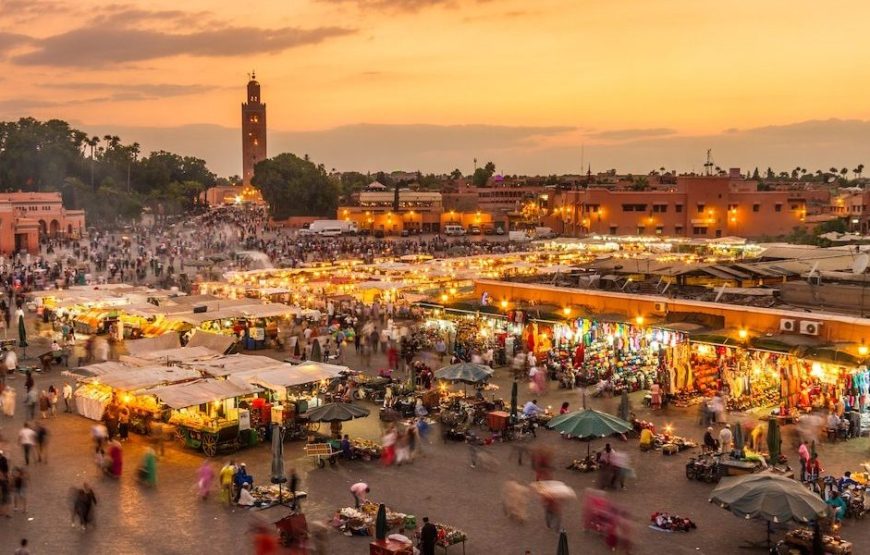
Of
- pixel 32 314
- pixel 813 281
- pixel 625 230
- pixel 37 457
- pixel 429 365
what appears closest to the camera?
pixel 37 457

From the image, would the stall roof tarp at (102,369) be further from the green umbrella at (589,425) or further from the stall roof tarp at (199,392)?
the green umbrella at (589,425)

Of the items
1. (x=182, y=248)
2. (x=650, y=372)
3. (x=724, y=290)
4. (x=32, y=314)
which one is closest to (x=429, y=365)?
(x=650, y=372)

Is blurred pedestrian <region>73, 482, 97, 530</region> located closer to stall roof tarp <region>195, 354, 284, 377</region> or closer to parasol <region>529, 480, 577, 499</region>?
stall roof tarp <region>195, 354, 284, 377</region>

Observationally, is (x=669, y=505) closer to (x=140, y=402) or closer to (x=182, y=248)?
(x=140, y=402)

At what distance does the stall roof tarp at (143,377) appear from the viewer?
1739 centimetres

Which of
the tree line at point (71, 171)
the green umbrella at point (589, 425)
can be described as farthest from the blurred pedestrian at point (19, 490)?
the tree line at point (71, 171)

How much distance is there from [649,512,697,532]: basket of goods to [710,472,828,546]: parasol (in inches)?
31.7

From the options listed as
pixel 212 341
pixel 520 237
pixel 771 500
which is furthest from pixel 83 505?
pixel 520 237

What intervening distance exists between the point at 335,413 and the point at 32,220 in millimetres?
59015

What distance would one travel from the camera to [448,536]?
452 inches

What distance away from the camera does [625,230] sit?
230 ft

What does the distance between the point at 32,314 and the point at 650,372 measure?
25.5 meters

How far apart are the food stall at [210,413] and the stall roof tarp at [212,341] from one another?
5919mm

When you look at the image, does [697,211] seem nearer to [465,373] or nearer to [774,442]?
[465,373]
